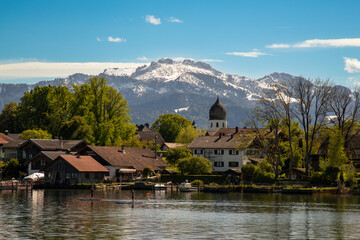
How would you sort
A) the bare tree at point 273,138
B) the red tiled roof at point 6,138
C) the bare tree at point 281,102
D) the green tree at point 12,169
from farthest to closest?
the red tiled roof at point 6,138 < the green tree at point 12,169 < the bare tree at point 273,138 < the bare tree at point 281,102

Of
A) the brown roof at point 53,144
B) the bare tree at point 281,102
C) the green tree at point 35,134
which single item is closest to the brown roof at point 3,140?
the green tree at point 35,134

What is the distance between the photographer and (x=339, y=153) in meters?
104

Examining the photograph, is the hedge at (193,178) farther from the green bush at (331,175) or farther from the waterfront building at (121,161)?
the green bush at (331,175)

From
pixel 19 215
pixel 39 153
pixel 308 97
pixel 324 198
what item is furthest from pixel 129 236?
pixel 39 153

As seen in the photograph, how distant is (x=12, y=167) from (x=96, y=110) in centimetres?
2171

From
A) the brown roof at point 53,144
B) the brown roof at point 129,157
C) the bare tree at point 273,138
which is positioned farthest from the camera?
the brown roof at point 53,144

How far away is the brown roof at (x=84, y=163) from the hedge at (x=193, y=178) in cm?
1152

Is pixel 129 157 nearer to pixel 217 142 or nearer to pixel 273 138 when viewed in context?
pixel 217 142

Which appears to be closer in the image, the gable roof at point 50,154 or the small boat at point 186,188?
the small boat at point 186,188

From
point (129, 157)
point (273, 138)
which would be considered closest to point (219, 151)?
point (129, 157)

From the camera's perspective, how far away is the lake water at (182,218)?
160 ft

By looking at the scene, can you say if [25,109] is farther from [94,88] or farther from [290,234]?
[290,234]

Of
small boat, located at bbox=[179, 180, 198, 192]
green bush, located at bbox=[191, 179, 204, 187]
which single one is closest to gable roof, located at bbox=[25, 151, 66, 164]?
small boat, located at bbox=[179, 180, 198, 192]

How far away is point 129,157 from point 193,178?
16.6 m
